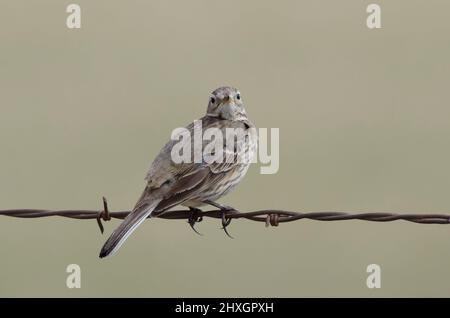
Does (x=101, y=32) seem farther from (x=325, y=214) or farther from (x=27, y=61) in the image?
(x=325, y=214)

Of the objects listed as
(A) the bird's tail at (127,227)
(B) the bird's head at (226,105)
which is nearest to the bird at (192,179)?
(A) the bird's tail at (127,227)

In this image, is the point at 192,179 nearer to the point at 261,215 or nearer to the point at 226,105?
the point at 261,215

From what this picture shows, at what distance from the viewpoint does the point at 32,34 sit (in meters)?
21.2

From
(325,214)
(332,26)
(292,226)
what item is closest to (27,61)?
(332,26)

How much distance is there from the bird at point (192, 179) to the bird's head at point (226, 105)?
0.21m

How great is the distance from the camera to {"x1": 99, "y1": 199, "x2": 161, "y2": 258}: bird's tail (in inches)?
366

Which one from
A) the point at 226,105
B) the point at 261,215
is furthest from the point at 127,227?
the point at 226,105

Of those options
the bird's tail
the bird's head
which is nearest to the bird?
the bird's tail

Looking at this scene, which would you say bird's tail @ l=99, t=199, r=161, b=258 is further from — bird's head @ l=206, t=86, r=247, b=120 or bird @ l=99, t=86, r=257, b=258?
bird's head @ l=206, t=86, r=247, b=120

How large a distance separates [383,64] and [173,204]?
11252mm

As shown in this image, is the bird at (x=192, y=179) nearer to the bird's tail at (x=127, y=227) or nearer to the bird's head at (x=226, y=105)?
the bird's tail at (x=127, y=227)

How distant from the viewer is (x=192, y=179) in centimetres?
1020

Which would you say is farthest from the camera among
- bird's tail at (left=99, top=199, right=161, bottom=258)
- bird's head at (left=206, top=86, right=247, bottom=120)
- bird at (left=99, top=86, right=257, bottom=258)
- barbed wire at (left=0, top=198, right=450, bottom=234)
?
bird's head at (left=206, top=86, right=247, bottom=120)

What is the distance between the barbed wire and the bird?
8 centimetres
